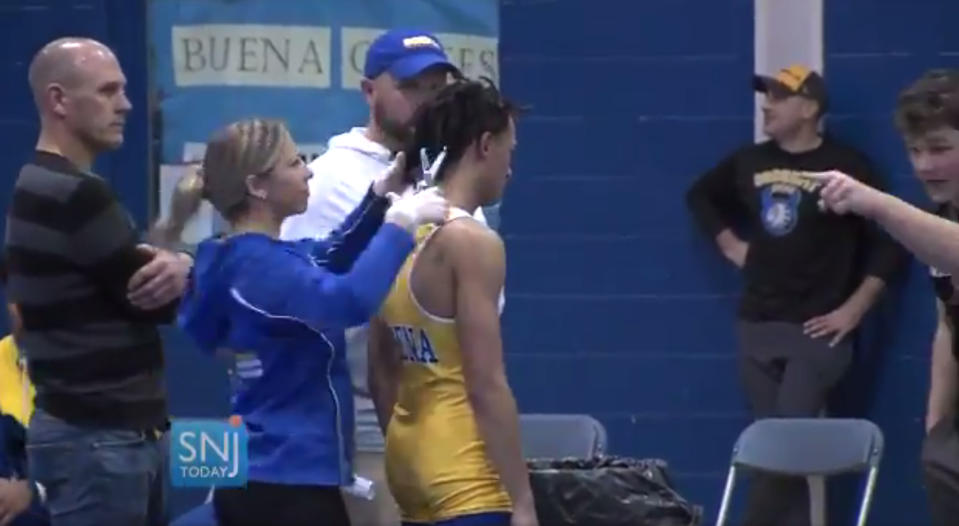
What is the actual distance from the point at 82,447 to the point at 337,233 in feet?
2.15

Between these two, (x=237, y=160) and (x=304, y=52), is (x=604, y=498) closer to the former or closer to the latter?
(x=237, y=160)

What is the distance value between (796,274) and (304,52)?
1.79 metres

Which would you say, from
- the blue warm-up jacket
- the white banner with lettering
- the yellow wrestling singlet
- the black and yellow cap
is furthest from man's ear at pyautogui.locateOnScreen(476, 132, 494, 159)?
the white banner with lettering

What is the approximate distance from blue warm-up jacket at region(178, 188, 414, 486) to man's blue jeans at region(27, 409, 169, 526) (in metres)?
0.29

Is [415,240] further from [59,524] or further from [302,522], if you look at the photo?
[59,524]

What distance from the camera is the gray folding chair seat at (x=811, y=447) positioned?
204 inches

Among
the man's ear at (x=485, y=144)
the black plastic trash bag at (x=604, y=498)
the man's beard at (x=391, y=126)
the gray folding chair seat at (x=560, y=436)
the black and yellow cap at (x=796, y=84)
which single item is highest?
the man's ear at (x=485, y=144)

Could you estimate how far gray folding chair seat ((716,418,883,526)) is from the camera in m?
5.19

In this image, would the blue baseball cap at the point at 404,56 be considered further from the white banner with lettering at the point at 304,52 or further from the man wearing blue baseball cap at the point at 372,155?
the white banner with lettering at the point at 304,52

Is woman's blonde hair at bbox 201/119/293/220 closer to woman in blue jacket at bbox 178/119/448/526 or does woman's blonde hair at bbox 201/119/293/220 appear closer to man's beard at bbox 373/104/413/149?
woman in blue jacket at bbox 178/119/448/526

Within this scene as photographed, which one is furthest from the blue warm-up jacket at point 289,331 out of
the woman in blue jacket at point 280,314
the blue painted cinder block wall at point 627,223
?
the blue painted cinder block wall at point 627,223

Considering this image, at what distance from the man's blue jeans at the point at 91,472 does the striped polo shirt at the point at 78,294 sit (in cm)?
3

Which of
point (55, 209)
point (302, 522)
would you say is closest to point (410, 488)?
point (302, 522)

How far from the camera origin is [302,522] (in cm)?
322
